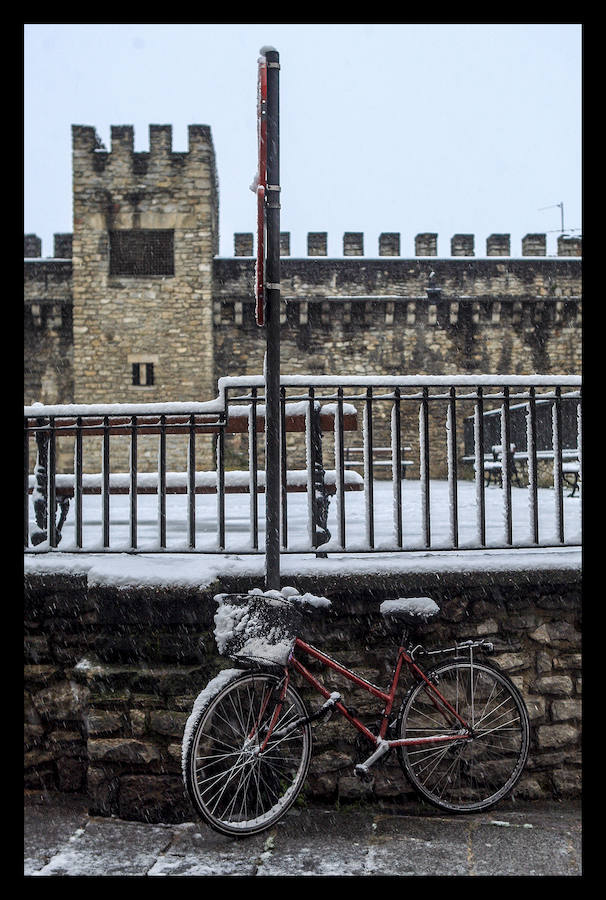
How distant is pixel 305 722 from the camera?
3.52 meters

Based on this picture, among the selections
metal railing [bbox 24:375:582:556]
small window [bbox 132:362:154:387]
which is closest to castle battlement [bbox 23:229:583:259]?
small window [bbox 132:362:154:387]

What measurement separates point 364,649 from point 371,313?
17.6 m

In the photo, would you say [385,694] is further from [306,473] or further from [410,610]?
[306,473]

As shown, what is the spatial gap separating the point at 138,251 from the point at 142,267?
391 mm

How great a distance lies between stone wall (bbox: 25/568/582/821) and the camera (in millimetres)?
3914

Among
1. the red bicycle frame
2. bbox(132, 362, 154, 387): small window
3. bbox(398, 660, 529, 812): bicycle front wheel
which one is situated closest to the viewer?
the red bicycle frame

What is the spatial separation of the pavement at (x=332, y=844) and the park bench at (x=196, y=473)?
153 cm

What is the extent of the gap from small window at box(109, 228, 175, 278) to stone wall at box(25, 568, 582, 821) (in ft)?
53.4

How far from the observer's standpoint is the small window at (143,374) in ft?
64.1

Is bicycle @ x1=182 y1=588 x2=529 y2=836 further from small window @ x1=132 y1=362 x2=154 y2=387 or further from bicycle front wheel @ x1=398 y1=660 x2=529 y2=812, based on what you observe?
small window @ x1=132 y1=362 x2=154 y2=387

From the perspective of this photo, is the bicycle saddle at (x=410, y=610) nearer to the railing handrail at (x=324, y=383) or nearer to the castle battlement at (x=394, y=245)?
the railing handrail at (x=324, y=383)

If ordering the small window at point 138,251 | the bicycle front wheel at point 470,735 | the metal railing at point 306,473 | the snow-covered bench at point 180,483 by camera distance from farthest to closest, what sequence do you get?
the small window at point 138,251 → the snow-covered bench at point 180,483 → the metal railing at point 306,473 → the bicycle front wheel at point 470,735

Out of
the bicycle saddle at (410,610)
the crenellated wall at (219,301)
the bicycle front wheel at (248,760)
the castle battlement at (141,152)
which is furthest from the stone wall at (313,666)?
the castle battlement at (141,152)
